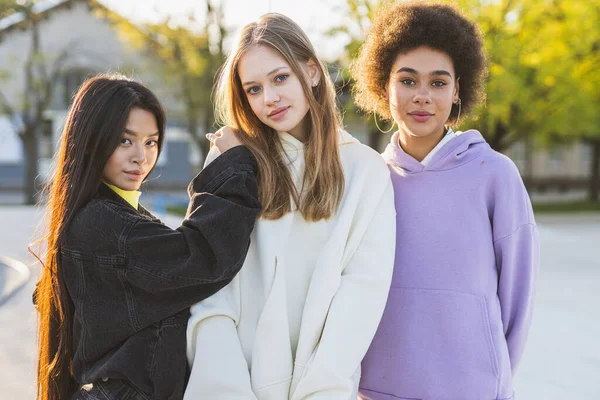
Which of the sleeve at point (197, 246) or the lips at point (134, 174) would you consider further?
the lips at point (134, 174)

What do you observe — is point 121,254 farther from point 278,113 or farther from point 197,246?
point 278,113

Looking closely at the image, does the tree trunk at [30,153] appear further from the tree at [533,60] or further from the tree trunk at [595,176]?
the tree trunk at [595,176]

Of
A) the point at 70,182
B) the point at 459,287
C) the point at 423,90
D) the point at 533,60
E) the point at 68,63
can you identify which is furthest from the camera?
the point at 68,63

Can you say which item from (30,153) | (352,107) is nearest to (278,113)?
(352,107)

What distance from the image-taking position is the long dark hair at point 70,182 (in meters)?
1.89

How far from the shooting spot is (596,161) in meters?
23.1

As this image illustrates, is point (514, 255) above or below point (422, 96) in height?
below

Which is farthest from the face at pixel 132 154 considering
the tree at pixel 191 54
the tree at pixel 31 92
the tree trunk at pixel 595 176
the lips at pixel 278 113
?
the tree trunk at pixel 595 176

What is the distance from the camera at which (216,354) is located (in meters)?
1.77

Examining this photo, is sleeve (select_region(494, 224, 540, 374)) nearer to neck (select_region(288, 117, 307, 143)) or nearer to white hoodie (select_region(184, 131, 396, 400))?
white hoodie (select_region(184, 131, 396, 400))

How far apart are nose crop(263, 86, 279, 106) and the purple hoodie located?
1.77 ft

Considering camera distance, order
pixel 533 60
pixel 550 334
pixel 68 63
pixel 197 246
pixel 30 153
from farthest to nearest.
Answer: pixel 68 63 → pixel 30 153 → pixel 533 60 → pixel 550 334 → pixel 197 246

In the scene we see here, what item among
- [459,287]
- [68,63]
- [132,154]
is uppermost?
[68,63]

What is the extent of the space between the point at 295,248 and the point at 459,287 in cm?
52
